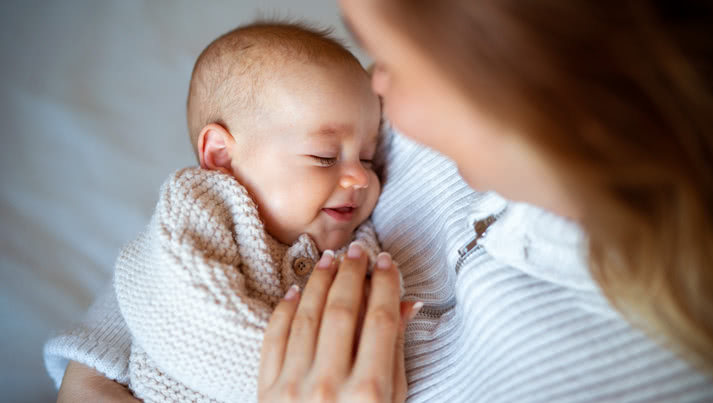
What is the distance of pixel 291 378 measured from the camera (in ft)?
2.03

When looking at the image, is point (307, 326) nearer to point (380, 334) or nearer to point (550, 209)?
point (380, 334)

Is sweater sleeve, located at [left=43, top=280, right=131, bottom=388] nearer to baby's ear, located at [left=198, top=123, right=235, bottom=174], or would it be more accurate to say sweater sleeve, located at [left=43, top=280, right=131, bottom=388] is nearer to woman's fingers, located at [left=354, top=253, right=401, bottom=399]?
baby's ear, located at [left=198, top=123, right=235, bottom=174]

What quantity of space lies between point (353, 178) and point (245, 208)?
0.75 ft

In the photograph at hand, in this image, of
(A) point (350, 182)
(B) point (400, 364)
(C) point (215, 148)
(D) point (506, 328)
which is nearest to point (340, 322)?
(B) point (400, 364)

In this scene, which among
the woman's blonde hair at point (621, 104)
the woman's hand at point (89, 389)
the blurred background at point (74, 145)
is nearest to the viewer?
the woman's blonde hair at point (621, 104)

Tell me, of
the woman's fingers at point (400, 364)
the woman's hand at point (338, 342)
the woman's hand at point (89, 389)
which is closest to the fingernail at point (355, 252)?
the woman's hand at point (338, 342)

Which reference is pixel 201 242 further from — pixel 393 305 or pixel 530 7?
pixel 530 7

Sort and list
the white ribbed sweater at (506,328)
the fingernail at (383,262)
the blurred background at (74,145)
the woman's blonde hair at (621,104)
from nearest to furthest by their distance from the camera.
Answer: the woman's blonde hair at (621,104), the white ribbed sweater at (506,328), the fingernail at (383,262), the blurred background at (74,145)

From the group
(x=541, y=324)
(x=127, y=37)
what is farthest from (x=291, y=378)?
(x=127, y=37)

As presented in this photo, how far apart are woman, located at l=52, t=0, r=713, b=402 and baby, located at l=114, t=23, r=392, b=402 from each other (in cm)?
13

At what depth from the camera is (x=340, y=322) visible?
63 cm

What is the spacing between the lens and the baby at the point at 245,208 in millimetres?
738

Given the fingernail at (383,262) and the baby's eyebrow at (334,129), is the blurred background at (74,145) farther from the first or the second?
the fingernail at (383,262)

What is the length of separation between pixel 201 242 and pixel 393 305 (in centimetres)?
36
